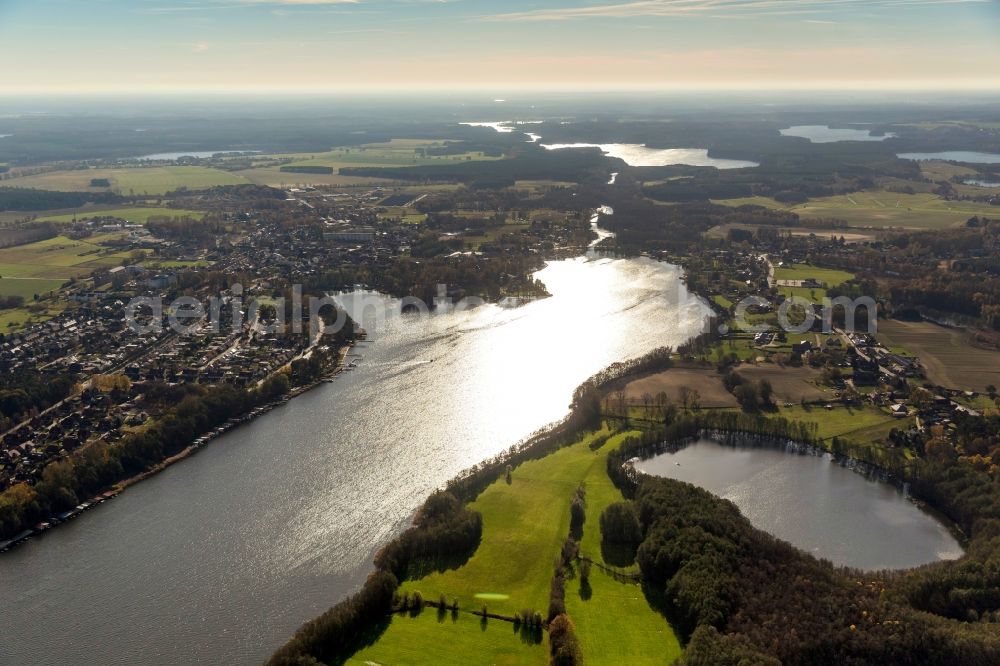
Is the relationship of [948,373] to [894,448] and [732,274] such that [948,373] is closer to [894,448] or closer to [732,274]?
[894,448]

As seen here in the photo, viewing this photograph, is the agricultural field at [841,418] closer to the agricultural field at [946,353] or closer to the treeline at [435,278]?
the agricultural field at [946,353]

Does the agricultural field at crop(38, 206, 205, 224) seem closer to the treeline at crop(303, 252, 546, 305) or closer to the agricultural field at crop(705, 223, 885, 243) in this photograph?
the treeline at crop(303, 252, 546, 305)

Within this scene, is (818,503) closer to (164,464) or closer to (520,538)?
(520,538)

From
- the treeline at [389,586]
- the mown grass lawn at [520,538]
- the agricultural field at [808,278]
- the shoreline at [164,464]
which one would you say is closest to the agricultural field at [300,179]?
the agricultural field at [808,278]

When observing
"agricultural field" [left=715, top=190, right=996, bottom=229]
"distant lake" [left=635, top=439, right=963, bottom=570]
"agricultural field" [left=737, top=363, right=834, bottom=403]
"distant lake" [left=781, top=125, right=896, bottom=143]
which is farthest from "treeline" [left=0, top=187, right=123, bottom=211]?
"distant lake" [left=781, top=125, right=896, bottom=143]

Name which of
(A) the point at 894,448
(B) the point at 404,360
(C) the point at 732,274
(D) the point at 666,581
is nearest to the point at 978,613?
(D) the point at 666,581
